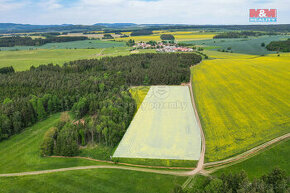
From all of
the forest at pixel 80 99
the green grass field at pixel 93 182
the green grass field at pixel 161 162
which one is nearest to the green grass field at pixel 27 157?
the forest at pixel 80 99

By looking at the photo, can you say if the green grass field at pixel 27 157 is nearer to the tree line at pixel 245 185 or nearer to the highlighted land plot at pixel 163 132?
the highlighted land plot at pixel 163 132

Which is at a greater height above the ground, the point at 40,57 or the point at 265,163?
the point at 40,57

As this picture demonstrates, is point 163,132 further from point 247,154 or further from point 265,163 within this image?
point 265,163

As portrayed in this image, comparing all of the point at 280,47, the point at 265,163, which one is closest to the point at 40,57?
the point at 265,163

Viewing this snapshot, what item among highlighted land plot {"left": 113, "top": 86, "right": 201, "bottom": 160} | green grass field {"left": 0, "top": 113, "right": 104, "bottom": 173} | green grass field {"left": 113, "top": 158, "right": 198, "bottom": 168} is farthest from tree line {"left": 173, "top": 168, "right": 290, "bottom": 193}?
green grass field {"left": 0, "top": 113, "right": 104, "bottom": 173}

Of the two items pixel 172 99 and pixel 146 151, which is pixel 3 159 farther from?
pixel 172 99

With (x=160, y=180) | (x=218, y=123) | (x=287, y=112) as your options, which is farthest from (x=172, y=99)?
(x=160, y=180)
